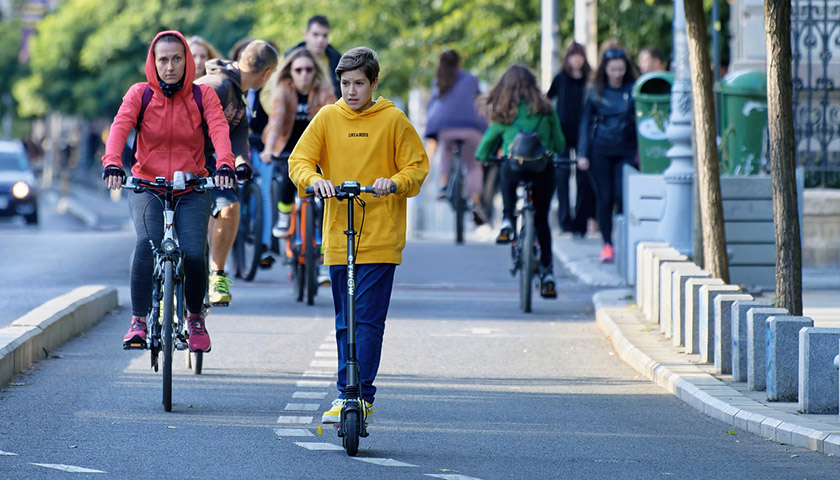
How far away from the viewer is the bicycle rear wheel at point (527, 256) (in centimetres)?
1331

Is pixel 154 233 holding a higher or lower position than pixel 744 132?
lower

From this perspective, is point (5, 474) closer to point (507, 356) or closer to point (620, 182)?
point (507, 356)

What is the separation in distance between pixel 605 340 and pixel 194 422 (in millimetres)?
4382

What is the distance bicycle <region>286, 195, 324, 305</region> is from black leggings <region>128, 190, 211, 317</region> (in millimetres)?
4328

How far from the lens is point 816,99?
661 inches

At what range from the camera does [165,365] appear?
8492 millimetres

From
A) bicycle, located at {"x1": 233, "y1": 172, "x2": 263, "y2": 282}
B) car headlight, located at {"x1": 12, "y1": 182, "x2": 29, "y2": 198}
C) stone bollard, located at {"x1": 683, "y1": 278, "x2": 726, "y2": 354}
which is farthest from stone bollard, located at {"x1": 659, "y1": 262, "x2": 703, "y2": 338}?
car headlight, located at {"x1": 12, "y1": 182, "x2": 29, "y2": 198}

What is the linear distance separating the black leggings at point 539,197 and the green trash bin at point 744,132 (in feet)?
8.53

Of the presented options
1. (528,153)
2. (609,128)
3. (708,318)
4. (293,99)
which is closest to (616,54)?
(609,128)

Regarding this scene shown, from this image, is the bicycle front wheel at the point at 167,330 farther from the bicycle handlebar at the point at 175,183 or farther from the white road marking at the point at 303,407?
the white road marking at the point at 303,407

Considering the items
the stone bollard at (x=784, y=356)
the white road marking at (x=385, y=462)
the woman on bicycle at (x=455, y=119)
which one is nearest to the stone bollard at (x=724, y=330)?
the stone bollard at (x=784, y=356)

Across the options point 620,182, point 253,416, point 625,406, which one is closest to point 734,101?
point 620,182

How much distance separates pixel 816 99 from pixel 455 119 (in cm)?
463

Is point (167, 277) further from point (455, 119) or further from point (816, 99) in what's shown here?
point (455, 119)
